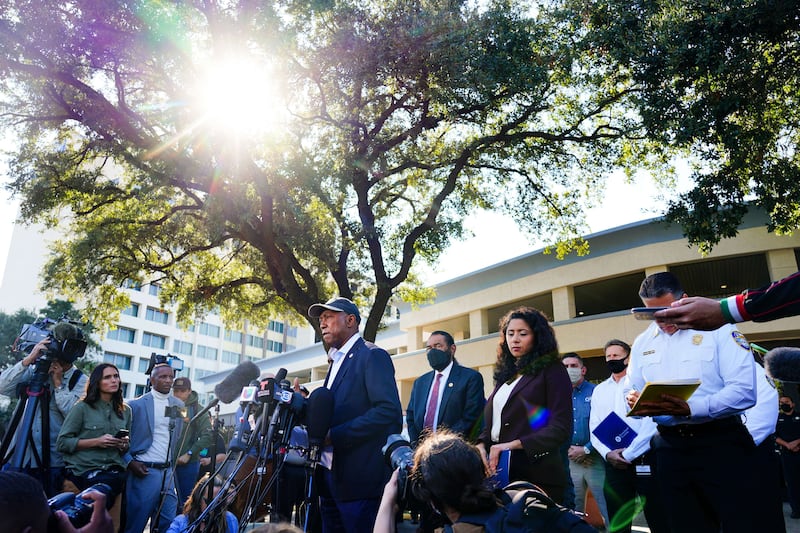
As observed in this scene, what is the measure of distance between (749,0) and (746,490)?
943cm

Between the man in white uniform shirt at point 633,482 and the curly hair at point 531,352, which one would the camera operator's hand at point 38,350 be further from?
the man in white uniform shirt at point 633,482

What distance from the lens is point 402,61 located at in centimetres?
1210

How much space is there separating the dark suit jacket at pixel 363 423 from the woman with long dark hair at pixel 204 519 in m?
0.74

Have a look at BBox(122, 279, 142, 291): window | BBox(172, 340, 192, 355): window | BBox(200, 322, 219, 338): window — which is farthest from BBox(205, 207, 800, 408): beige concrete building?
BBox(200, 322, 219, 338): window

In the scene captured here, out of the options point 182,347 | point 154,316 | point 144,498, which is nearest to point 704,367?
point 144,498

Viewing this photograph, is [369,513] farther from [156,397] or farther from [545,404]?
[156,397]

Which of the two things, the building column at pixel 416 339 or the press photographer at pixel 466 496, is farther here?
the building column at pixel 416 339

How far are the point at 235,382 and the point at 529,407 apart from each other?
307 cm

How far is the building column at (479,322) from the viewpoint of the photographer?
2730 cm

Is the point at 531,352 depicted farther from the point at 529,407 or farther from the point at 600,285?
the point at 600,285

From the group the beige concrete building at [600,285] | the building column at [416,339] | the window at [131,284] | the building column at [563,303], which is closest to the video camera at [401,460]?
the window at [131,284]

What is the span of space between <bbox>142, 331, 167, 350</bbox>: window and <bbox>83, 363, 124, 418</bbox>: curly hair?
181 ft

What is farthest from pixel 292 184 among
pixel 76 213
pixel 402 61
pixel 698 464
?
pixel 698 464

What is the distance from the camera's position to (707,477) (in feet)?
10.1
